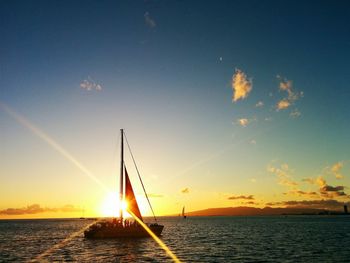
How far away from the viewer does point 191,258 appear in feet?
138

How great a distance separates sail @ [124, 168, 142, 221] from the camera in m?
60.0

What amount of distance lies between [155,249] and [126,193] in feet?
40.7

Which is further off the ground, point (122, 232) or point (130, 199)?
point (130, 199)

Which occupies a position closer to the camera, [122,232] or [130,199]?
[122,232]

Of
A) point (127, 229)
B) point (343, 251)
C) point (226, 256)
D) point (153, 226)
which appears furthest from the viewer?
point (153, 226)

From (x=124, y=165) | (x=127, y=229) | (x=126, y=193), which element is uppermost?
(x=124, y=165)

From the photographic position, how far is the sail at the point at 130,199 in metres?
60.0

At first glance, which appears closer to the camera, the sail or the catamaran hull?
the catamaran hull

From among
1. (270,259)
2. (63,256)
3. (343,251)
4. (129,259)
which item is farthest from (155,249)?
(343,251)

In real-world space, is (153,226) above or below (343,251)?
above

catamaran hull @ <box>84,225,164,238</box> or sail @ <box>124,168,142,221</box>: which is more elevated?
sail @ <box>124,168,142,221</box>

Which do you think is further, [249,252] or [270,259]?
[249,252]

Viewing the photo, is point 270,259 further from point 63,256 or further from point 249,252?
point 63,256

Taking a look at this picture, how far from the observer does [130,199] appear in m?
60.6
